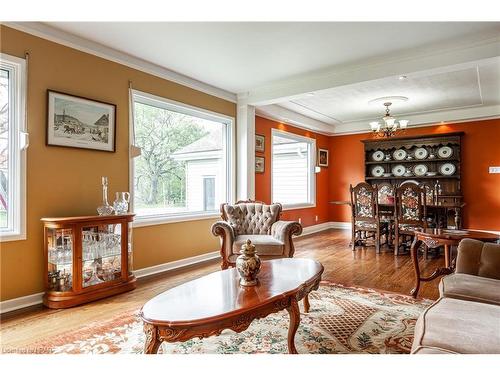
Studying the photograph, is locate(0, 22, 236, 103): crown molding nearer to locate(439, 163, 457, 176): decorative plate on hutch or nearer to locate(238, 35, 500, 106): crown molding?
locate(238, 35, 500, 106): crown molding

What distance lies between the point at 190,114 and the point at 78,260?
8.43 feet

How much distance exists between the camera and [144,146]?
162 inches

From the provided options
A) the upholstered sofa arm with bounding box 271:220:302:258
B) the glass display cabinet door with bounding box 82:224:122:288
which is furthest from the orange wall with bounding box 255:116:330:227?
the glass display cabinet door with bounding box 82:224:122:288

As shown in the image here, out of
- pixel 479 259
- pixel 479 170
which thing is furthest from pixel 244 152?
pixel 479 170

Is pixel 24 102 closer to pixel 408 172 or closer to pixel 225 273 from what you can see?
pixel 225 273

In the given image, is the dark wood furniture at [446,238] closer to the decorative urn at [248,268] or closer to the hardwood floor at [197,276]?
the hardwood floor at [197,276]

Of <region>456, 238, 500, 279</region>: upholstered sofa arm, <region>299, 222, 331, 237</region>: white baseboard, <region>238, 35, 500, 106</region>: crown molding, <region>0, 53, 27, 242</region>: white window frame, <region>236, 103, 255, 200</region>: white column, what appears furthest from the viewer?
<region>299, 222, 331, 237</region>: white baseboard

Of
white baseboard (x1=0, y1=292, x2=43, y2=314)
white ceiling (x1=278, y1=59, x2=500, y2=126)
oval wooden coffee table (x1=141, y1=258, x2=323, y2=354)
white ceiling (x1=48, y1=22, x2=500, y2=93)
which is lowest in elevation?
white baseboard (x1=0, y1=292, x2=43, y2=314)

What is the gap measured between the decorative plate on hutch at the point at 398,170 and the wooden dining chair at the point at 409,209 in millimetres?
2415

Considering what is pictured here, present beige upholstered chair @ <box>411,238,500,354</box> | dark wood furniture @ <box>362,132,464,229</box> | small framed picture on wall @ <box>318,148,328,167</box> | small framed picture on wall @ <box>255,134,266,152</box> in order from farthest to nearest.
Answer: small framed picture on wall @ <box>318,148,328,167</box> < dark wood furniture @ <box>362,132,464,229</box> < small framed picture on wall @ <box>255,134,266,152</box> < beige upholstered chair @ <box>411,238,500,354</box>

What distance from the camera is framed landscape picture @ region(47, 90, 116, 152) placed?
3.12m

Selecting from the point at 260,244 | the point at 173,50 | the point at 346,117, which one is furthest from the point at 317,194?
the point at 173,50

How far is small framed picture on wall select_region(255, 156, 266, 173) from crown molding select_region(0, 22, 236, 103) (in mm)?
1515
